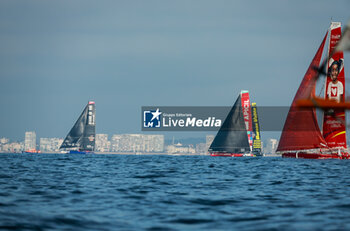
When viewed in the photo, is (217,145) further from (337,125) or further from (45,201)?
(45,201)

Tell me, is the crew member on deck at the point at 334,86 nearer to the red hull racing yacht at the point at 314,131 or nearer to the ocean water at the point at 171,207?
the red hull racing yacht at the point at 314,131

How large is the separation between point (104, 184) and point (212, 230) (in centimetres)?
1228

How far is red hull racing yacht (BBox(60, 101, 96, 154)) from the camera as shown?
137m

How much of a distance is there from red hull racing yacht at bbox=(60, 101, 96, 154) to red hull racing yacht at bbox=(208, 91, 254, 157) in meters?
44.9

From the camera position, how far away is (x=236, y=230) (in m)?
12.0

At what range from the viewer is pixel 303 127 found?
221ft

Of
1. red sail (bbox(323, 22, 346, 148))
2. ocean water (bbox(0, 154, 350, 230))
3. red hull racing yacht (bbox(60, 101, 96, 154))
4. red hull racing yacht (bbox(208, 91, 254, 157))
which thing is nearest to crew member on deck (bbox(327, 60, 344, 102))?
red sail (bbox(323, 22, 346, 148))

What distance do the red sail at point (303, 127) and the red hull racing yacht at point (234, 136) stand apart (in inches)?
1229

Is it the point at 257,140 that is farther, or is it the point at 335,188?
the point at 257,140

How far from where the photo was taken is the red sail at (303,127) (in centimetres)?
6469

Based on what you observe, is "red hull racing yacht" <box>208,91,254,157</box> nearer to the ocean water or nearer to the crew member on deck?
the crew member on deck

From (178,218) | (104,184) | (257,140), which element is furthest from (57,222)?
(257,140)

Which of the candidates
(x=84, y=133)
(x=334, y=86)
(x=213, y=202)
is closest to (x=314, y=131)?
(x=334, y=86)

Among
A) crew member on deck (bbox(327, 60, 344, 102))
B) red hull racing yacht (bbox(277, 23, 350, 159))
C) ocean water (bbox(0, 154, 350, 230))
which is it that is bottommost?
ocean water (bbox(0, 154, 350, 230))
